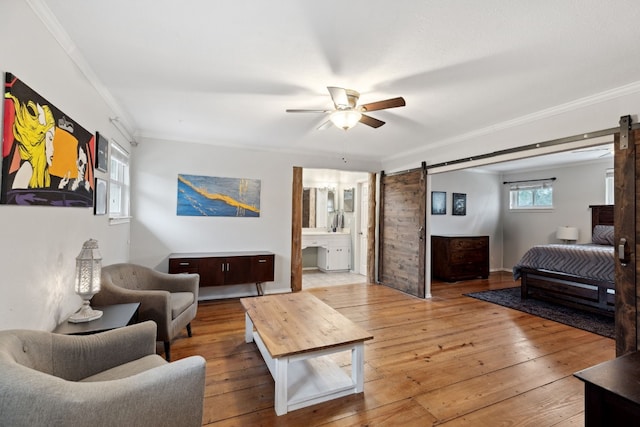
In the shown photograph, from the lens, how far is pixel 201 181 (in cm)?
436

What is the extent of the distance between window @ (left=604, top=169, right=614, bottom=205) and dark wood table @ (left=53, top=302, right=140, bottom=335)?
7497mm

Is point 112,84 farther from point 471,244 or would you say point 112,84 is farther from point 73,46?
point 471,244

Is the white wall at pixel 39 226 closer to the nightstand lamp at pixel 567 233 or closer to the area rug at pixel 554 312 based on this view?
the area rug at pixel 554 312

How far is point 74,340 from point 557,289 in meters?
5.43

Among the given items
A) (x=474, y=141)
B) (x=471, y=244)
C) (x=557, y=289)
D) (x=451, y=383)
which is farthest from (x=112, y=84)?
(x=471, y=244)

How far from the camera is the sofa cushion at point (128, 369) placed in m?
1.49

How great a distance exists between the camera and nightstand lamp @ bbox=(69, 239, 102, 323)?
6.45 ft

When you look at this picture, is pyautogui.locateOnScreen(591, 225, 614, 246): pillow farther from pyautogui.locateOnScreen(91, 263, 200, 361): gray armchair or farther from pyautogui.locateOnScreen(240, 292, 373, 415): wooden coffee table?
pyautogui.locateOnScreen(91, 263, 200, 361): gray armchair

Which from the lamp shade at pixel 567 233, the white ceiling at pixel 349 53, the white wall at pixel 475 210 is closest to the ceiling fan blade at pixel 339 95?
the white ceiling at pixel 349 53

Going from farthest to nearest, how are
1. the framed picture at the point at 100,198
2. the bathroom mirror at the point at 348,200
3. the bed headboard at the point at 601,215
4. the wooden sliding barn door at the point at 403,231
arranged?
the bathroom mirror at the point at 348,200 < the bed headboard at the point at 601,215 < the wooden sliding barn door at the point at 403,231 < the framed picture at the point at 100,198

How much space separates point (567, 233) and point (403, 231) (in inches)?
134

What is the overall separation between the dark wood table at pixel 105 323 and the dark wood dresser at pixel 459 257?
17.6 feet

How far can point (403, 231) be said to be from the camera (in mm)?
5094

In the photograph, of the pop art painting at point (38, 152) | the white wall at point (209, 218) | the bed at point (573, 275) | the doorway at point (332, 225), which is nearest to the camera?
the pop art painting at point (38, 152)
